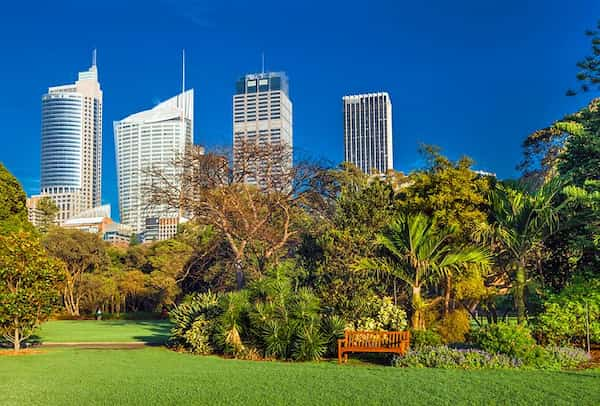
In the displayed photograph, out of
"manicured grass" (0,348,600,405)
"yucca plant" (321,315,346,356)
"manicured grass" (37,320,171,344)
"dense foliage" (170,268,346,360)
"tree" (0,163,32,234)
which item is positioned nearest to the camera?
"manicured grass" (0,348,600,405)

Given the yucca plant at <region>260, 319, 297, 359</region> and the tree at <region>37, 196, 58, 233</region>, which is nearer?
the yucca plant at <region>260, 319, 297, 359</region>

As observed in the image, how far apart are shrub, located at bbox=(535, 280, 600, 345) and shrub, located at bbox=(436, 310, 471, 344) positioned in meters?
1.98

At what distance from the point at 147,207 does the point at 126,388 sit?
581 inches

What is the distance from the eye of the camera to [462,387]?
926 cm

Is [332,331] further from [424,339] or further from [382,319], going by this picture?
[424,339]

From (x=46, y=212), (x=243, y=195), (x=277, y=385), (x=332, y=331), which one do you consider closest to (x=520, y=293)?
(x=332, y=331)

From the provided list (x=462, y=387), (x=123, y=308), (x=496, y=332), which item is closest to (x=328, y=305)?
(x=496, y=332)

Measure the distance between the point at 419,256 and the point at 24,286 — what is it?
32.8ft

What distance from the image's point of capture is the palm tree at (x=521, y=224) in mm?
14508

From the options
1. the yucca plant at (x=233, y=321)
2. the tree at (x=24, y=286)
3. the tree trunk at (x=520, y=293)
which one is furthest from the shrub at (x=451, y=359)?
the tree at (x=24, y=286)

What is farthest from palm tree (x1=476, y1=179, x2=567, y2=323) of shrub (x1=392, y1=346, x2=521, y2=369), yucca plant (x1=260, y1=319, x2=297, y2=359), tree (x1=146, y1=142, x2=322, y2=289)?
tree (x1=146, y1=142, x2=322, y2=289)

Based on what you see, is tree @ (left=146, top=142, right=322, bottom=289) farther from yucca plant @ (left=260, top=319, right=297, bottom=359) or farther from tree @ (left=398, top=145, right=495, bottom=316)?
yucca plant @ (left=260, top=319, right=297, bottom=359)

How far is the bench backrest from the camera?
1289 centimetres

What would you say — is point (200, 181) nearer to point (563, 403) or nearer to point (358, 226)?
point (358, 226)
